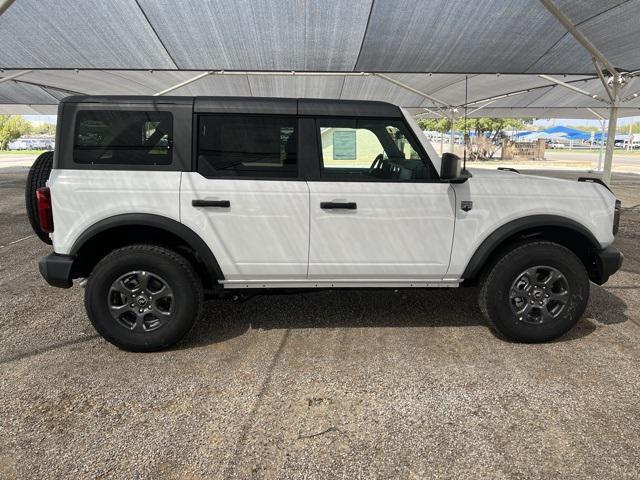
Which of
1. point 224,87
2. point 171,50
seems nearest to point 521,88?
point 224,87

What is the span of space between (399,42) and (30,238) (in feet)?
24.3

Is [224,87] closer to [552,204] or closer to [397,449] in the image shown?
[552,204]

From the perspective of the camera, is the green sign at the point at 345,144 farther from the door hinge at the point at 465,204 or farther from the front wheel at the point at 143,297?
the front wheel at the point at 143,297

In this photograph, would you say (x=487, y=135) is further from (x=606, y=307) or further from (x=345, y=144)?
(x=345, y=144)

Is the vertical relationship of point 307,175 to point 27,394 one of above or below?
above

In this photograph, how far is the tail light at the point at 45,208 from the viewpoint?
10.5 ft

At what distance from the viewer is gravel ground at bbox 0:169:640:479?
2.26m

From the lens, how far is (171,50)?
29.5 feet

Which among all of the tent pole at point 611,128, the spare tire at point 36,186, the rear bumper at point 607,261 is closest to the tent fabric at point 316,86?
the tent pole at point 611,128

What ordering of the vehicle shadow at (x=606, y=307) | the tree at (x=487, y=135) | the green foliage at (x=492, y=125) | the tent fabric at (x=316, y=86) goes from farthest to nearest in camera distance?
the green foliage at (x=492, y=125) < the tree at (x=487, y=135) < the tent fabric at (x=316, y=86) < the vehicle shadow at (x=606, y=307)

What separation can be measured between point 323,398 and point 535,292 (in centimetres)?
189

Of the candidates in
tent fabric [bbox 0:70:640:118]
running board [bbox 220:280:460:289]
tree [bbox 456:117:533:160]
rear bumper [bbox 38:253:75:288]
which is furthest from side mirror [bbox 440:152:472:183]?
tree [bbox 456:117:533:160]

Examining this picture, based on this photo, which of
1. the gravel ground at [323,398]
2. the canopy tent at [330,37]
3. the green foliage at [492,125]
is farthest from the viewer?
the green foliage at [492,125]

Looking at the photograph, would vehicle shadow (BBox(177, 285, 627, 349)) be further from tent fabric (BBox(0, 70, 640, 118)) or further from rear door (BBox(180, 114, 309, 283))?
tent fabric (BBox(0, 70, 640, 118))
